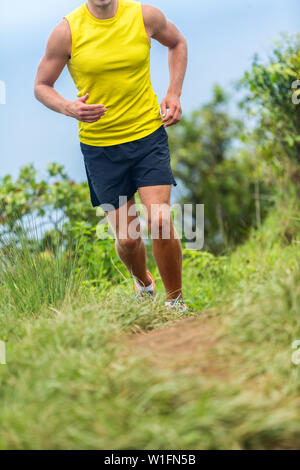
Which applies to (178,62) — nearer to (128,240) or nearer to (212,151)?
(128,240)

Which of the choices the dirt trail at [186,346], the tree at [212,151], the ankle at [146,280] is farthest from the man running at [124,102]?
the tree at [212,151]

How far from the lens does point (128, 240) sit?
3742 millimetres

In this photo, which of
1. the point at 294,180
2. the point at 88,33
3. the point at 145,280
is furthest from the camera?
the point at 294,180

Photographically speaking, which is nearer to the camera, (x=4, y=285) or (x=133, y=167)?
(x=4, y=285)

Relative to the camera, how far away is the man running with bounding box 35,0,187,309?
11.2 ft

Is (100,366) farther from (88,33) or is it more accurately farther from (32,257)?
(88,33)

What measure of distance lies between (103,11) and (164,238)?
1.44 meters

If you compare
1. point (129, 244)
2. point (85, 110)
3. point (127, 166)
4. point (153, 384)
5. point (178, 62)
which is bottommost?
point (153, 384)

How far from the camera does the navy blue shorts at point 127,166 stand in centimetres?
354

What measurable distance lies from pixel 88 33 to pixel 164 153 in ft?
2.80

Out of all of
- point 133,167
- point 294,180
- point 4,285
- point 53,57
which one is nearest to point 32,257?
point 4,285

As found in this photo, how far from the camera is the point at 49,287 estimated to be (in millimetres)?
3029

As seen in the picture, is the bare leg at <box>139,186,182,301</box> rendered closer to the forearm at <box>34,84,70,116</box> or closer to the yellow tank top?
the yellow tank top

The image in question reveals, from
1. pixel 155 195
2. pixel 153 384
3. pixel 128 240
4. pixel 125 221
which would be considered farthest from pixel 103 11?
pixel 153 384
